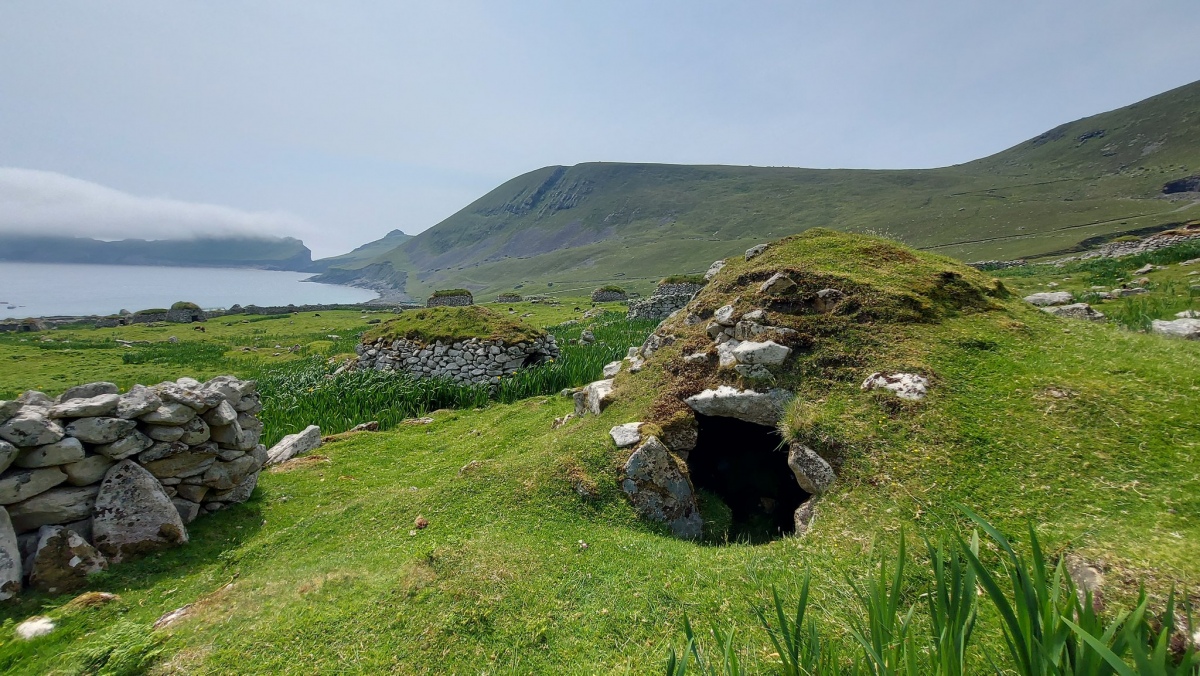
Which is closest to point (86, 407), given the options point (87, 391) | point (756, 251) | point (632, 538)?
point (87, 391)

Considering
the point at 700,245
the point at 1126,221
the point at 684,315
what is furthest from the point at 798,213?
the point at 684,315

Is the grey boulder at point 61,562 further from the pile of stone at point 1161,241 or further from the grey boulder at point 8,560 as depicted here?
the pile of stone at point 1161,241

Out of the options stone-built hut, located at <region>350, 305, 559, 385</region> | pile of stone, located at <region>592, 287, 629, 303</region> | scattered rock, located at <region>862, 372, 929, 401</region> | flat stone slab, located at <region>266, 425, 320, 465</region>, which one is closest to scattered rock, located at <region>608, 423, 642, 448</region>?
scattered rock, located at <region>862, 372, 929, 401</region>

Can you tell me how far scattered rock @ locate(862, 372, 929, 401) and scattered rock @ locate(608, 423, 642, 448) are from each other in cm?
354

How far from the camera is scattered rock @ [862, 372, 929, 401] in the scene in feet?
21.1

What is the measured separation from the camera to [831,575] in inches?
177

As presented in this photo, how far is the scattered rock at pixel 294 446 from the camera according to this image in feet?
33.5

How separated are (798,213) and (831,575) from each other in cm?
17721

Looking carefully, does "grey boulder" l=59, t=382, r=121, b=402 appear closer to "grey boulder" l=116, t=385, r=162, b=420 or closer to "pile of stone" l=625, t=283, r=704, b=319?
"grey boulder" l=116, t=385, r=162, b=420

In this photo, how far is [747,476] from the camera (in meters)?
8.03

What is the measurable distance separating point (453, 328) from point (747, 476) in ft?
43.9

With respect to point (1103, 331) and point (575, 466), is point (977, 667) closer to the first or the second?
point (575, 466)

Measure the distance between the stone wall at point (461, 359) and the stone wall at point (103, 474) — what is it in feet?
31.3

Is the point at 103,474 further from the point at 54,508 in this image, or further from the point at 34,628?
the point at 34,628
